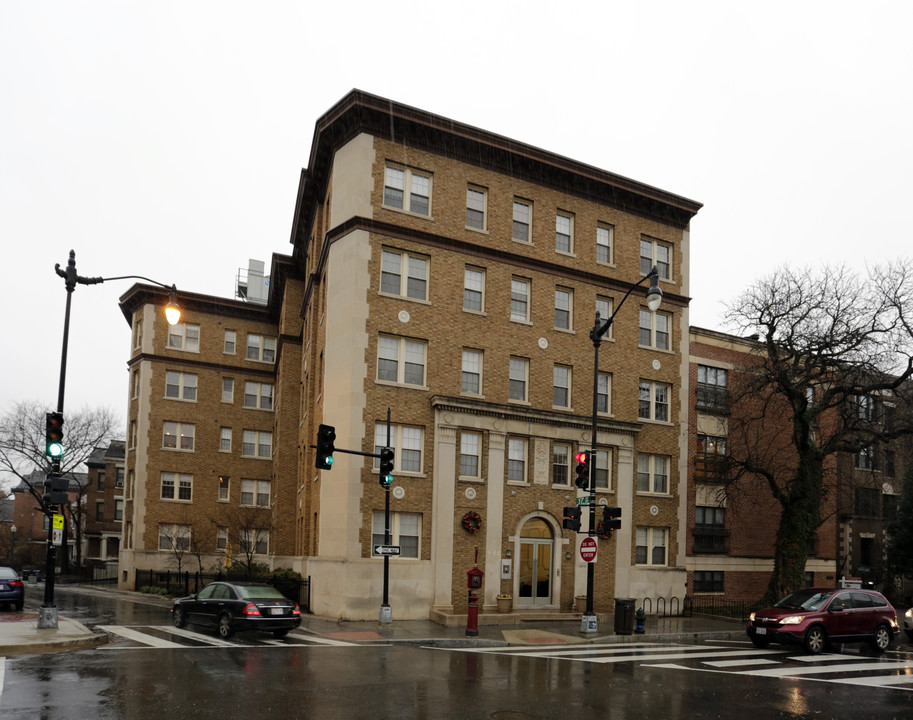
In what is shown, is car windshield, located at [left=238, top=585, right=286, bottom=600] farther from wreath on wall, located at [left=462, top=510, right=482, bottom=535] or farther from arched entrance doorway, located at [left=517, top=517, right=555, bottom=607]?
arched entrance doorway, located at [left=517, top=517, right=555, bottom=607]

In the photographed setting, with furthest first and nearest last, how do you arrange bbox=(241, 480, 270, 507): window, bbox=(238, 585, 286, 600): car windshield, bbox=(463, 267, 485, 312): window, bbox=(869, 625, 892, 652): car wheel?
bbox=(241, 480, 270, 507): window → bbox=(463, 267, 485, 312): window → bbox=(869, 625, 892, 652): car wheel → bbox=(238, 585, 286, 600): car windshield

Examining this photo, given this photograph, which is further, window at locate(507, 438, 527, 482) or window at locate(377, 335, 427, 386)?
window at locate(507, 438, 527, 482)

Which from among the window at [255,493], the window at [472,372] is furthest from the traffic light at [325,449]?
the window at [255,493]

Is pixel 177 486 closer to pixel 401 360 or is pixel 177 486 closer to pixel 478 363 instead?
pixel 401 360

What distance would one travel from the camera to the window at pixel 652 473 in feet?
109

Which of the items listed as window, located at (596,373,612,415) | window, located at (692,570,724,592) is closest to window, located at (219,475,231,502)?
window, located at (596,373,612,415)

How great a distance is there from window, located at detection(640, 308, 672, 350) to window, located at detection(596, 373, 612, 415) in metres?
2.55

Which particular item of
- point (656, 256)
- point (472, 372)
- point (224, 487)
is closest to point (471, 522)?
point (472, 372)

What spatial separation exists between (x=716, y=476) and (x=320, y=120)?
75.4 feet

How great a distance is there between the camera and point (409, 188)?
29156mm

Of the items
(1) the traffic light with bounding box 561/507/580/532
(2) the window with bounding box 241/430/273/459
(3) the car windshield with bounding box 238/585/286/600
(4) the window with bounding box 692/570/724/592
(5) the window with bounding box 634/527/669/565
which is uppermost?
(2) the window with bounding box 241/430/273/459

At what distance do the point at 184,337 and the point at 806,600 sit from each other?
37858 mm

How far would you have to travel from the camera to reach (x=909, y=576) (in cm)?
4156

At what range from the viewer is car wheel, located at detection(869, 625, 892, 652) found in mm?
21078
